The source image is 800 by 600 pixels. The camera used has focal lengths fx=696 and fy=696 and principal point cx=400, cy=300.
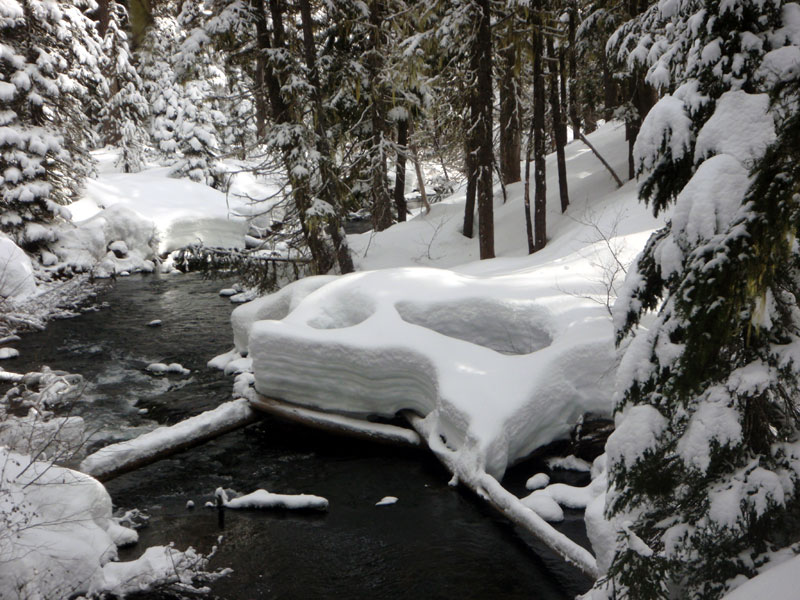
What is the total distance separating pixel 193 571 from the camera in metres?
6.92

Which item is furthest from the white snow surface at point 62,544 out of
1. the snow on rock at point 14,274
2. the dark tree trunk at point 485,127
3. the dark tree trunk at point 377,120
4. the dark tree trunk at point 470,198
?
the dark tree trunk at point 470,198

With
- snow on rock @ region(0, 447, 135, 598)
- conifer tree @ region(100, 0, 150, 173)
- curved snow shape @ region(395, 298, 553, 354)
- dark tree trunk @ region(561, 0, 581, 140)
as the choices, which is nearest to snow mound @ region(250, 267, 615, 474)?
curved snow shape @ region(395, 298, 553, 354)

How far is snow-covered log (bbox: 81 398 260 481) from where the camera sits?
8.92 m

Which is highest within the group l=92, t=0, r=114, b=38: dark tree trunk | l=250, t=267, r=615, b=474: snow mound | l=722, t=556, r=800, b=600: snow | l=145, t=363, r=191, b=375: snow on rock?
l=92, t=0, r=114, b=38: dark tree trunk

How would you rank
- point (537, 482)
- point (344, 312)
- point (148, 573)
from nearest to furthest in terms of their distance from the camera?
point (148, 573)
point (537, 482)
point (344, 312)

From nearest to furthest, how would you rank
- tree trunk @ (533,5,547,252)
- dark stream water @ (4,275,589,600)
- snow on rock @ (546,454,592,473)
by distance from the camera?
dark stream water @ (4,275,589,600)
snow on rock @ (546,454,592,473)
tree trunk @ (533,5,547,252)

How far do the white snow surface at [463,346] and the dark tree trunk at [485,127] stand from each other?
2.28 metres

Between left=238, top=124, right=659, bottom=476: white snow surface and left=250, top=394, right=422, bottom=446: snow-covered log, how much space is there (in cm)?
19

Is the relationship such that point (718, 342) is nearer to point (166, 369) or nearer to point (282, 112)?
point (166, 369)

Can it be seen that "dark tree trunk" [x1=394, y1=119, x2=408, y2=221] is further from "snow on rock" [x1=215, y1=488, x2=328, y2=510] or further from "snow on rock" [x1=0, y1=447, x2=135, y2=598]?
"snow on rock" [x1=0, y1=447, x2=135, y2=598]

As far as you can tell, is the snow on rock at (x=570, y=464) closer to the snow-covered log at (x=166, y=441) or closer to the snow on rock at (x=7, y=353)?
the snow-covered log at (x=166, y=441)

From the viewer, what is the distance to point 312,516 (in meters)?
8.28

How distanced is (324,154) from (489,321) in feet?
23.2

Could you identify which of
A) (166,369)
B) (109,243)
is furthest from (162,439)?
(109,243)
